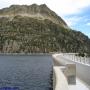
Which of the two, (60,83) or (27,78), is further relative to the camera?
(27,78)

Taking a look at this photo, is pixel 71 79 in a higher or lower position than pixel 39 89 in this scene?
higher

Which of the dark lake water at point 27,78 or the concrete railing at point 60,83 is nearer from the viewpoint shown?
the concrete railing at point 60,83

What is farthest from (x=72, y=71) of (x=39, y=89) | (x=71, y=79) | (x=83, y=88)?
(x=39, y=89)

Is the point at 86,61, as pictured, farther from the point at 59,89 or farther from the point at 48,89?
the point at 59,89

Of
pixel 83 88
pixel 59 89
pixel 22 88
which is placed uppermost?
pixel 59 89

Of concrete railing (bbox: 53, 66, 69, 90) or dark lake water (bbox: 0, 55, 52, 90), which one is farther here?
dark lake water (bbox: 0, 55, 52, 90)

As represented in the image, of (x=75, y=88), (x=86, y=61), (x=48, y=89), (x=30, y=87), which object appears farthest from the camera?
(x=30, y=87)

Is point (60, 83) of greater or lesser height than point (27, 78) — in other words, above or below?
above

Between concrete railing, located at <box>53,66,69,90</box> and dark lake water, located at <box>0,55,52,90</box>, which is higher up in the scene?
concrete railing, located at <box>53,66,69,90</box>

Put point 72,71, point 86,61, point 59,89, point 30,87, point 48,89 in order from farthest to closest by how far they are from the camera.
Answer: point 30,87 < point 48,89 < point 86,61 < point 72,71 < point 59,89

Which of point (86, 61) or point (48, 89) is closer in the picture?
point (86, 61)

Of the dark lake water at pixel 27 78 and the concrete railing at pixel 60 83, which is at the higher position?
the concrete railing at pixel 60 83

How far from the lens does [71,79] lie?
22.2 metres

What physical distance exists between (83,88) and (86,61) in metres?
8.95
